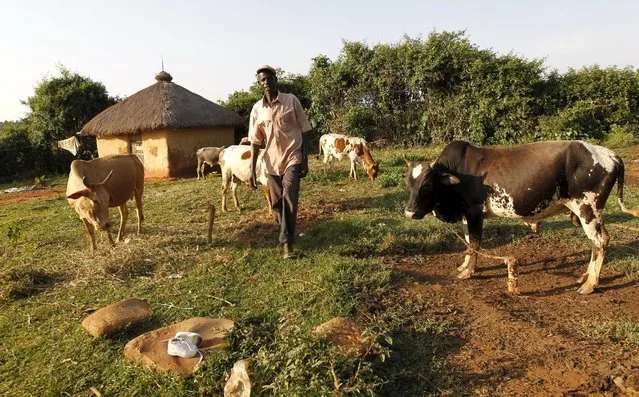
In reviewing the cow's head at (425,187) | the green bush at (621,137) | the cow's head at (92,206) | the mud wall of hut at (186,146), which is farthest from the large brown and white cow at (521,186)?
the mud wall of hut at (186,146)

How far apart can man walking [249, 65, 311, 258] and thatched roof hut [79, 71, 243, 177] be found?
37.3 feet

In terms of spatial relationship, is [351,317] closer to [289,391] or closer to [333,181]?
[289,391]

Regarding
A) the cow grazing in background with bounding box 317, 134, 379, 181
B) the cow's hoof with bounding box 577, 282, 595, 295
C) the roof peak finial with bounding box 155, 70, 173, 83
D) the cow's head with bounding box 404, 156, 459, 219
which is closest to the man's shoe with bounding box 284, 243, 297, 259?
the cow's head with bounding box 404, 156, 459, 219

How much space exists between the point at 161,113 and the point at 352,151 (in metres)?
8.09

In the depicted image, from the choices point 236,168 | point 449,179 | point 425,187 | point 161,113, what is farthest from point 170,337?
point 161,113

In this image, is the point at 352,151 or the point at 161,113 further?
the point at 161,113

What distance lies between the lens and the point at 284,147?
5055 mm

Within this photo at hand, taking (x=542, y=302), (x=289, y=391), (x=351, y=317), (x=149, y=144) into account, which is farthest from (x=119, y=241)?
(x=149, y=144)

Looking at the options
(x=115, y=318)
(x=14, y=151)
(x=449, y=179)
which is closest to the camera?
(x=115, y=318)

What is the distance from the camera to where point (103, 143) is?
695 inches

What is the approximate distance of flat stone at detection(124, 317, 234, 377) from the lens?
2.94 metres

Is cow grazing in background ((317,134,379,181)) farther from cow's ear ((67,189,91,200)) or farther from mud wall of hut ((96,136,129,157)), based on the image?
mud wall of hut ((96,136,129,157))

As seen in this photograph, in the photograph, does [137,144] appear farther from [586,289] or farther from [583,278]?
[586,289]

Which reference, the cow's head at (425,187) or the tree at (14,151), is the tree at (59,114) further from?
the cow's head at (425,187)
